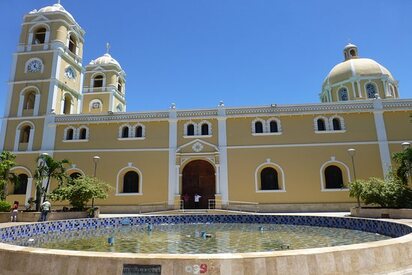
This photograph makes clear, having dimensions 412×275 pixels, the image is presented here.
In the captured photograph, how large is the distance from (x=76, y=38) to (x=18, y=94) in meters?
7.56

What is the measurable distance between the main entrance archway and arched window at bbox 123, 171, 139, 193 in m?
3.61

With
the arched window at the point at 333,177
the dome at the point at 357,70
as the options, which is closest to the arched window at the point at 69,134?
the arched window at the point at 333,177

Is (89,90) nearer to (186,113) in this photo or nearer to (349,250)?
(186,113)

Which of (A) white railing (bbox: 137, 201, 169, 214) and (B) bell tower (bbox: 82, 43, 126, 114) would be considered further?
(B) bell tower (bbox: 82, 43, 126, 114)

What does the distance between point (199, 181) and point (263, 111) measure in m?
7.28

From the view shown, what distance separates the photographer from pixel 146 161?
22.2 meters

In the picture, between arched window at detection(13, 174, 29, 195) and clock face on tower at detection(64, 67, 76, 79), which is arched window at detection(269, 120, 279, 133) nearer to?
clock face on tower at detection(64, 67, 76, 79)

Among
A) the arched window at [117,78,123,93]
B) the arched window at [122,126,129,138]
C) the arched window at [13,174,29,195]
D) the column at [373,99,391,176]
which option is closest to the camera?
the column at [373,99,391,176]

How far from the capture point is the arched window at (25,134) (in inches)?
942

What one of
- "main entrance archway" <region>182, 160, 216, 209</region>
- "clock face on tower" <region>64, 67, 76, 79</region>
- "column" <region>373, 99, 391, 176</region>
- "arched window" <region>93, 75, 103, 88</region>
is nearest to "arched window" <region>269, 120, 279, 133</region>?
"main entrance archway" <region>182, 160, 216, 209</region>

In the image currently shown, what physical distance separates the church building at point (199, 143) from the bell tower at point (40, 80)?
0.09 metres

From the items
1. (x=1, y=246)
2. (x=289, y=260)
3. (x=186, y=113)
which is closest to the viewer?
(x=289, y=260)

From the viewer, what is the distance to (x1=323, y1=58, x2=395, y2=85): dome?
87.7 feet

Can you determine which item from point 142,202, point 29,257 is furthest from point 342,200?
point 29,257
